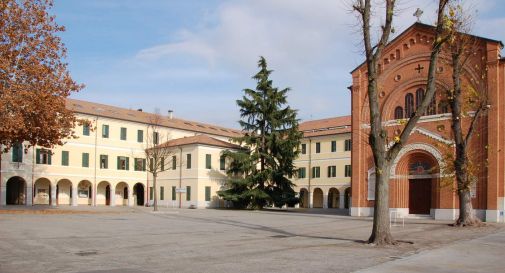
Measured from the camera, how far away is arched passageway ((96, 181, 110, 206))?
54.6 meters

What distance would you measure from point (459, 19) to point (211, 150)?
32960 mm

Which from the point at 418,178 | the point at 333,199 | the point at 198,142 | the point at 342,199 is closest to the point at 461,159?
the point at 418,178

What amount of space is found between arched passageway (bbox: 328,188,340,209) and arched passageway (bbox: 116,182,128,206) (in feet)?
83.3

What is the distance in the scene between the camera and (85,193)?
54.0 metres

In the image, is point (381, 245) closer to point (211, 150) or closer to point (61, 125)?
point (61, 125)

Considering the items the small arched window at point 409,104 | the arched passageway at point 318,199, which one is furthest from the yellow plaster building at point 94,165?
the small arched window at point 409,104

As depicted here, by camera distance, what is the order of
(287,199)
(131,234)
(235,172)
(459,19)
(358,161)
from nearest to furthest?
(131,234) → (459,19) → (358,161) → (287,199) → (235,172)

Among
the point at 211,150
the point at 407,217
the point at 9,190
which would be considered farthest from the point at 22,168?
the point at 407,217

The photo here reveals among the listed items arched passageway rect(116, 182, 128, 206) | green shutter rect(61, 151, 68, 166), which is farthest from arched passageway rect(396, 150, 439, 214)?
arched passageway rect(116, 182, 128, 206)

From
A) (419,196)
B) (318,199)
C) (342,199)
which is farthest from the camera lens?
(318,199)

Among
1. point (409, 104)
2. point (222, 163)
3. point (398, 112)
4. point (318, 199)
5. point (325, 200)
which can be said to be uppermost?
point (409, 104)

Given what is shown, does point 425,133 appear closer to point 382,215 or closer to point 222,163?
point 382,215

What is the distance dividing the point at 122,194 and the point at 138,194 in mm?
2168

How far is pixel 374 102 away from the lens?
656 inches
